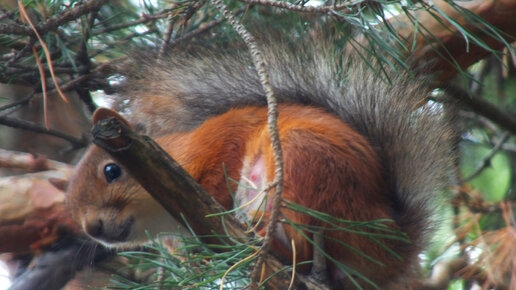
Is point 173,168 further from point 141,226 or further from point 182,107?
point 182,107

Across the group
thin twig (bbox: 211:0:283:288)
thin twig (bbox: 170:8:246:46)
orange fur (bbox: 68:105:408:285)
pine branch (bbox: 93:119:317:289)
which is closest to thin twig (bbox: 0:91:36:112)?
orange fur (bbox: 68:105:408:285)

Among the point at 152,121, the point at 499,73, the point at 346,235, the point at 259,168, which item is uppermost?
the point at 499,73

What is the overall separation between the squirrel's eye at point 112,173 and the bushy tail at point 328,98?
24cm

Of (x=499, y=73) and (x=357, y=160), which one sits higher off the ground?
(x=499, y=73)

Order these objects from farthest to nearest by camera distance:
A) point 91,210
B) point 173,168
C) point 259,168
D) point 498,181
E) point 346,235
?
point 498,181
point 91,210
point 259,168
point 346,235
point 173,168

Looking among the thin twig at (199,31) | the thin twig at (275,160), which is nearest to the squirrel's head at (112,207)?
the thin twig at (199,31)

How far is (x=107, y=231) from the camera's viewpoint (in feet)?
5.49

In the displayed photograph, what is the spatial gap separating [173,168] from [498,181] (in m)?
2.30

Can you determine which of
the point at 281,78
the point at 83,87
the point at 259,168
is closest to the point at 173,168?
the point at 259,168

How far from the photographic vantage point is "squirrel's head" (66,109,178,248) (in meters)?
1.68

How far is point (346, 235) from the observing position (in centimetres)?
147

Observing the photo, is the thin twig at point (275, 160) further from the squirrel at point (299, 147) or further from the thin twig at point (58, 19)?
the thin twig at point (58, 19)

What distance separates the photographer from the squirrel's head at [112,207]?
168cm

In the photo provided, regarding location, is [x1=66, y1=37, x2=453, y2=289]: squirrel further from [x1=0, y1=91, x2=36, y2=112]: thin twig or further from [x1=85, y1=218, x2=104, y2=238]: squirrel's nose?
[x1=0, y1=91, x2=36, y2=112]: thin twig
